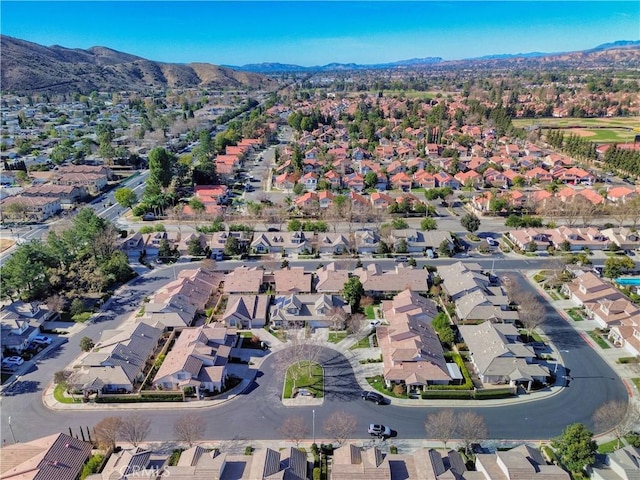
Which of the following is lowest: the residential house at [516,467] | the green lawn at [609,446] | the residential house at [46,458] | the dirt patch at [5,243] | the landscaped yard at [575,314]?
the green lawn at [609,446]

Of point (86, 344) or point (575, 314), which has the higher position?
point (86, 344)

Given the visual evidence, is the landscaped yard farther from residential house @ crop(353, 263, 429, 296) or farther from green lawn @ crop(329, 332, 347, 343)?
green lawn @ crop(329, 332, 347, 343)

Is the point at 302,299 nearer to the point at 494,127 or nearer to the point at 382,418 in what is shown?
the point at 382,418

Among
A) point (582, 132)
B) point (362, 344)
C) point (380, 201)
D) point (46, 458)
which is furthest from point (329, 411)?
point (582, 132)

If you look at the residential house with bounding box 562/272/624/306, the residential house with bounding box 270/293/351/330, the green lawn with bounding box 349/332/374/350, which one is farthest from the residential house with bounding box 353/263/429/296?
the residential house with bounding box 562/272/624/306

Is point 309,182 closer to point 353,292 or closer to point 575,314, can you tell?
point 353,292

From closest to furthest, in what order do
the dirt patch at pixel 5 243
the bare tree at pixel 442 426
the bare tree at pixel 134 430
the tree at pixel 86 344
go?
the bare tree at pixel 134 430, the bare tree at pixel 442 426, the tree at pixel 86 344, the dirt patch at pixel 5 243

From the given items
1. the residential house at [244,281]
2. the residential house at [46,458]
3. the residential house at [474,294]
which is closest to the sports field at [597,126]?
the residential house at [474,294]

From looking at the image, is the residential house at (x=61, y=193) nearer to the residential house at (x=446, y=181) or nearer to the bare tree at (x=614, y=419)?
the residential house at (x=446, y=181)
